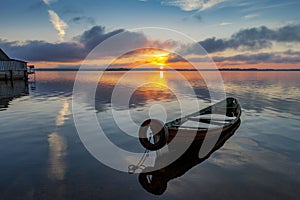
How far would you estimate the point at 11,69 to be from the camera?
60.1 metres

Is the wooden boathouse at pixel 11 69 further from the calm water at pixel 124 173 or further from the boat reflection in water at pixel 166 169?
the boat reflection in water at pixel 166 169

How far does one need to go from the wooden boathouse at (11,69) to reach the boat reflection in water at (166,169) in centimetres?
6027

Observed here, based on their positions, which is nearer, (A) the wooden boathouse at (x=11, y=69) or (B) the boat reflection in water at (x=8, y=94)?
(B) the boat reflection in water at (x=8, y=94)

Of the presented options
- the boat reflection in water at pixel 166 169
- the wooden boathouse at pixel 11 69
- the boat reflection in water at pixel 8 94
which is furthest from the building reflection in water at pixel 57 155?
the wooden boathouse at pixel 11 69

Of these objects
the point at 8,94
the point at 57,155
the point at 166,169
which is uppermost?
the point at 8,94

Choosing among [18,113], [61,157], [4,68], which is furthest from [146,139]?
[4,68]

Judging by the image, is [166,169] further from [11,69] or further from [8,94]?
[11,69]

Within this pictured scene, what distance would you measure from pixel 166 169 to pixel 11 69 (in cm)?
6337

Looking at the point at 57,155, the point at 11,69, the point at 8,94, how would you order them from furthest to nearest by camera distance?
1. the point at 11,69
2. the point at 8,94
3. the point at 57,155

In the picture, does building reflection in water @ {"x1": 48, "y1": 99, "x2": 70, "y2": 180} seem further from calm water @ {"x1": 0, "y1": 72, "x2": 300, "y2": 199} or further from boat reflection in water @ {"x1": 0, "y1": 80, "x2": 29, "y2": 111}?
boat reflection in water @ {"x1": 0, "y1": 80, "x2": 29, "y2": 111}

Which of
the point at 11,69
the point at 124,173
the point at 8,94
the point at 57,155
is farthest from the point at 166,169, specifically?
the point at 11,69

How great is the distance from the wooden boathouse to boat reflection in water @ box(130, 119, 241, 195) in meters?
60.3

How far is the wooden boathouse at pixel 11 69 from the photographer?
5801 centimetres

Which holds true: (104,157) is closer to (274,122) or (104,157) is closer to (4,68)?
(274,122)
